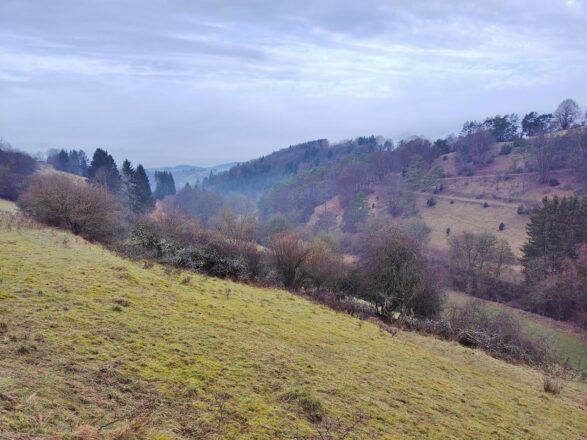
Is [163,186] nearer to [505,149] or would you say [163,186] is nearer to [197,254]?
[505,149]

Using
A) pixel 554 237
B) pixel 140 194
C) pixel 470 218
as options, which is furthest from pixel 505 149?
pixel 140 194

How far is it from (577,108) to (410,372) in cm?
12272

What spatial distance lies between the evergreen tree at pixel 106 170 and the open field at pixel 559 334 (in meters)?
66.1

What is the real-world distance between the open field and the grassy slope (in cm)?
1744

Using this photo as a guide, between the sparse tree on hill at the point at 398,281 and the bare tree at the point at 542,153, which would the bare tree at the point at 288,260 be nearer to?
the sparse tree on hill at the point at 398,281

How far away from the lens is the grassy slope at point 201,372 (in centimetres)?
512

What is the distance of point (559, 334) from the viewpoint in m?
33.7

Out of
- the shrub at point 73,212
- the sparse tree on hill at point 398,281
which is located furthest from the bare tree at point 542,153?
the shrub at point 73,212

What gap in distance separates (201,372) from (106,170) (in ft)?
264

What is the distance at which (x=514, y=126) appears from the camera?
358 ft

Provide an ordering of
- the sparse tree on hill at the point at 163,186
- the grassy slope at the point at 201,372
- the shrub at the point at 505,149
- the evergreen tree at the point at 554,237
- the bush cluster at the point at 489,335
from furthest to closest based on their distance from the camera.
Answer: the sparse tree on hill at the point at 163,186
the shrub at the point at 505,149
the evergreen tree at the point at 554,237
the bush cluster at the point at 489,335
the grassy slope at the point at 201,372

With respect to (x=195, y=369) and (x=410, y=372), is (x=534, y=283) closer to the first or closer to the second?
(x=410, y=372)

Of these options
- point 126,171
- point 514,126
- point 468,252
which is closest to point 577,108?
point 514,126

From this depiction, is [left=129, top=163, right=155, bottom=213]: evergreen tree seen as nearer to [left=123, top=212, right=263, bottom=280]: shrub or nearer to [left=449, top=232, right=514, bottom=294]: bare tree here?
[left=123, top=212, right=263, bottom=280]: shrub
